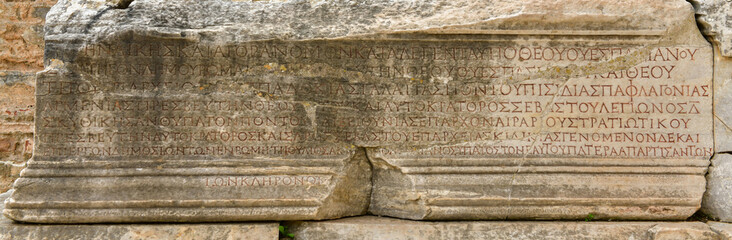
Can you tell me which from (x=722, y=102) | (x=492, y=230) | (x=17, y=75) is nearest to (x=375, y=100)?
(x=492, y=230)

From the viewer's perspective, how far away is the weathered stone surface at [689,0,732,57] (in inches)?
116

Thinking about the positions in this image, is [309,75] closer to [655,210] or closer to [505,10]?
[505,10]

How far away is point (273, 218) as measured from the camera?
2846 millimetres

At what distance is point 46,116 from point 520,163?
8.60 feet

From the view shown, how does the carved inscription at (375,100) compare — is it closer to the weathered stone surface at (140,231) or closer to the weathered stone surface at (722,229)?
the weathered stone surface at (140,231)

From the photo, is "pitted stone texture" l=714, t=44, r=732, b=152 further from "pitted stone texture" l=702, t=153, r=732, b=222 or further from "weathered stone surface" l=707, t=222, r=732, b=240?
"weathered stone surface" l=707, t=222, r=732, b=240

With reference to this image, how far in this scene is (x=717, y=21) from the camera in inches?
117

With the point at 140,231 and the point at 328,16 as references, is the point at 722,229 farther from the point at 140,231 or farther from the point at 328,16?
the point at 140,231

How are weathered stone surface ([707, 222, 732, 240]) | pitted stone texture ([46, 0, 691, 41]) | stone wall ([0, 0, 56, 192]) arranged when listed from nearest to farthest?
weathered stone surface ([707, 222, 732, 240]) → pitted stone texture ([46, 0, 691, 41]) → stone wall ([0, 0, 56, 192])

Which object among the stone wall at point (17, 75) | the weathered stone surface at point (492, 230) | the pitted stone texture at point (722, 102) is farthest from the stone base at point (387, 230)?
the stone wall at point (17, 75)

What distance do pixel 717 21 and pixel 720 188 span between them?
950 mm

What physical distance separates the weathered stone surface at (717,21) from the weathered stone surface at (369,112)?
7cm

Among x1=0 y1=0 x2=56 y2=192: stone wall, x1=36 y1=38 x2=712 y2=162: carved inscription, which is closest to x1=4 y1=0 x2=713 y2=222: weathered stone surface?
x1=36 y1=38 x2=712 y2=162: carved inscription

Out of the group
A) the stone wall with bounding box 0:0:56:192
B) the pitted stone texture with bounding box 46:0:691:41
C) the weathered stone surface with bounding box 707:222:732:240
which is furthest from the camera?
the stone wall with bounding box 0:0:56:192
